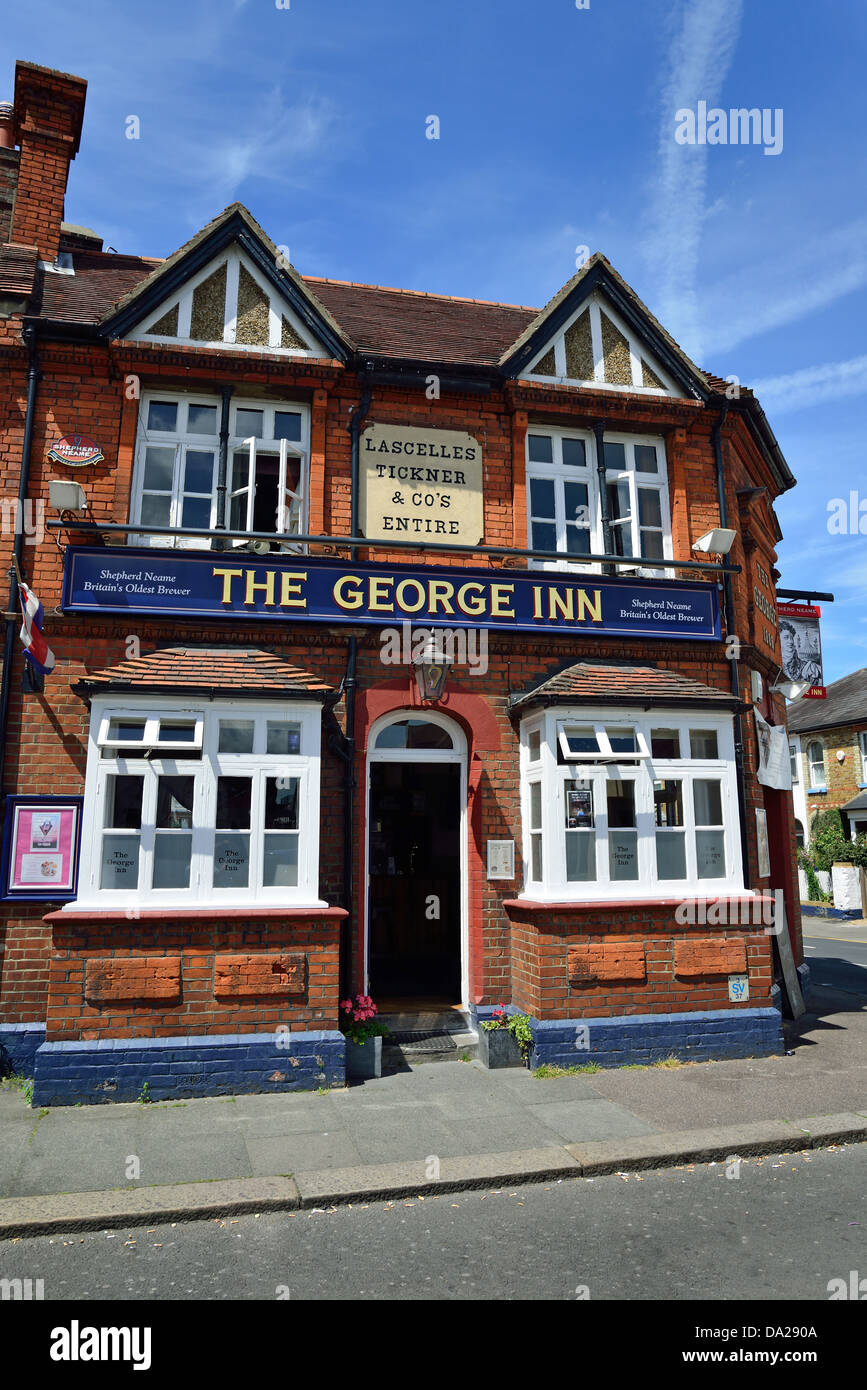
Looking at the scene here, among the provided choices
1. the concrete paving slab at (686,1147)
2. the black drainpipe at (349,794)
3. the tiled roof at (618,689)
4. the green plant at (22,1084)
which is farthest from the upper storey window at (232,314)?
the concrete paving slab at (686,1147)

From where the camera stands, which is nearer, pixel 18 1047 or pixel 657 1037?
pixel 18 1047

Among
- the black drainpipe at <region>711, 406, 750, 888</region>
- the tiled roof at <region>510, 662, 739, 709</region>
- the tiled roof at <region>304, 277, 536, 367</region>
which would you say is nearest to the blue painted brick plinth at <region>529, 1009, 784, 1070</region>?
the black drainpipe at <region>711, 406, 750, 888</region>

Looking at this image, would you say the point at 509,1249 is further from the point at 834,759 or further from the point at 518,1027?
the point at 834,759

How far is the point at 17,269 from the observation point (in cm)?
952

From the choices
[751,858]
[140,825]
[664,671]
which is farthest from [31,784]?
[751,858]

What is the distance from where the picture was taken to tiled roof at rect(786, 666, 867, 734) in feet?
105

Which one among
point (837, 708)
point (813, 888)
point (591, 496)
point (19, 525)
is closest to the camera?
point (19, 525)

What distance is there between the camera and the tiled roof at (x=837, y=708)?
32062 mm

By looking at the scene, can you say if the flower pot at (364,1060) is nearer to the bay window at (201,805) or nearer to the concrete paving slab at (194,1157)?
the bay window at (201,805)

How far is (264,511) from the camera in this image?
9484 millimetres

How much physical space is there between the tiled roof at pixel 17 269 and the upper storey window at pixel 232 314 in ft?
4.71

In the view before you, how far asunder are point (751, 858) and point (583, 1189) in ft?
17.2

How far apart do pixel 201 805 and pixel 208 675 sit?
4.02 ft

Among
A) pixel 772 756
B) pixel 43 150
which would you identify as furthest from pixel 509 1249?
pixel 43 150
